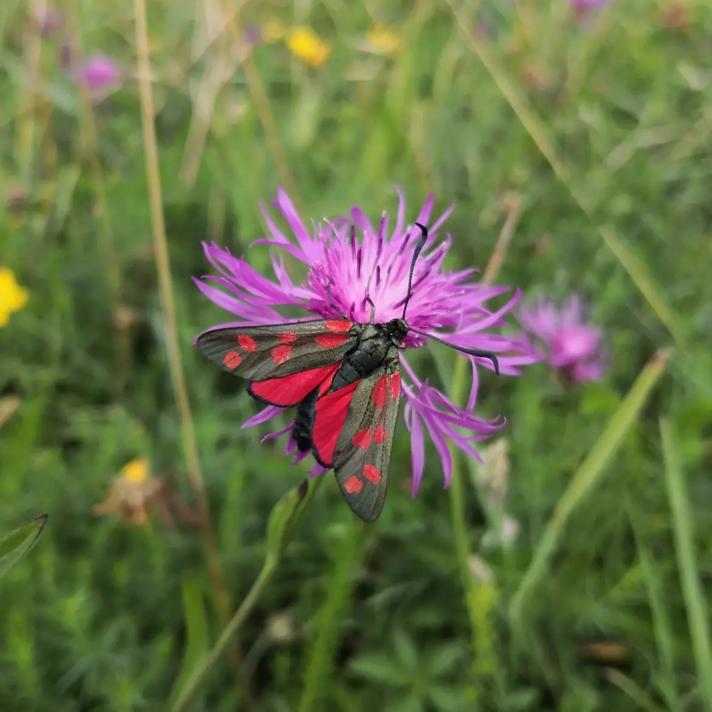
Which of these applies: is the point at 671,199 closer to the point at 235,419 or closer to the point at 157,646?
the point at 235,419

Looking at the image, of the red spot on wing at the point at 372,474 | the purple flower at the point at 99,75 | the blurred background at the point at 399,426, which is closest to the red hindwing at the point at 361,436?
the red spot on wing at the point at 372,474

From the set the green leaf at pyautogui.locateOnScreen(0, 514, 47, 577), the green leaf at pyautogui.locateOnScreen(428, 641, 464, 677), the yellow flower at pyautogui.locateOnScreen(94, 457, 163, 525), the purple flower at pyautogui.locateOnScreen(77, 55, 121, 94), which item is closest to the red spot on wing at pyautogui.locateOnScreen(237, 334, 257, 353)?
the green leaf at pyautogui.locateOnScreen(0, 514, 47, 577)

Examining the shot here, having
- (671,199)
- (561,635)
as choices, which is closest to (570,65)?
(671,199)

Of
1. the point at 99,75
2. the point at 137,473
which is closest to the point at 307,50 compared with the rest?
the point at 99,75

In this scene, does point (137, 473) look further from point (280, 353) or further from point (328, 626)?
point (280, 353)

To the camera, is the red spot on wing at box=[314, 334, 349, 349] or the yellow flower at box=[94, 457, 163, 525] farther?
the yellow flower at box=[94, 457, 163, 525]

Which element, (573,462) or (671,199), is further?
(671,199)

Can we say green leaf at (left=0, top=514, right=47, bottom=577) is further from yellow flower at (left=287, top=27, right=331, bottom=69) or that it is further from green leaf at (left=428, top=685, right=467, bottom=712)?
yellow flower at (left=287, top=27, right=331, bottom=69)

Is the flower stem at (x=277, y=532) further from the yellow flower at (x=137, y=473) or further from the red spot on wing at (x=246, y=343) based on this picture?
the yellow flower at (x=137, y=473)
